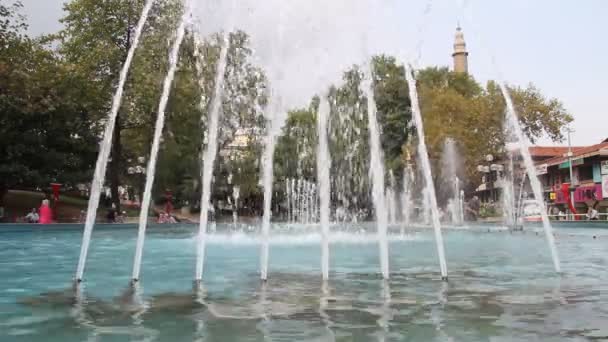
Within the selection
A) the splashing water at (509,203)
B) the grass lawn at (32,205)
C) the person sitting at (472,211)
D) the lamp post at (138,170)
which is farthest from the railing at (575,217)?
the lamp post at (138,170)

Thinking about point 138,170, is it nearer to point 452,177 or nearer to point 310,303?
point 452,177

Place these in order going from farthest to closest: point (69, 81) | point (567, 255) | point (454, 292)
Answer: point (69, 81), point (567, 255), point (454, 292)

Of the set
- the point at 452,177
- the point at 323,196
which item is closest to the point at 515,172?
the point at 452,177

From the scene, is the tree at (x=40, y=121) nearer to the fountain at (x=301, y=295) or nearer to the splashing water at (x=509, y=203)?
the fountain at (x=301, y=295)

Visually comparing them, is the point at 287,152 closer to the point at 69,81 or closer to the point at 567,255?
the point at 69,81

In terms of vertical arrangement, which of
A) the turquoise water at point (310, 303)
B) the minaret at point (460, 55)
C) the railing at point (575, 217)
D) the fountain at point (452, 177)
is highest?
the minaret at point (460, 55)

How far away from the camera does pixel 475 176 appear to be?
4675 cm

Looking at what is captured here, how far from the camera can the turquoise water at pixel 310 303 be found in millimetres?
4910

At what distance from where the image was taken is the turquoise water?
16.1 ft

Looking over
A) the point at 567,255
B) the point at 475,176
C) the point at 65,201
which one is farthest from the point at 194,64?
the point at 567,255

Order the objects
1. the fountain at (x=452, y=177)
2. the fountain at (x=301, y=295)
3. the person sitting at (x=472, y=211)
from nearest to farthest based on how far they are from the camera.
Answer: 1. the fountain at (x=301, y=295)
2. the fountain at (x=452, y=177)
3. the person sitting at (x=472, y=211)

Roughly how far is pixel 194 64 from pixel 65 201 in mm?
15930

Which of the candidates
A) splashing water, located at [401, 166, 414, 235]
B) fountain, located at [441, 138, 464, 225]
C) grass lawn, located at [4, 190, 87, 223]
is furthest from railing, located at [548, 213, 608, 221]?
grass lawn, located at [4, 190, 87, 223]

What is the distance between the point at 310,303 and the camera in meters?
6.39
